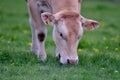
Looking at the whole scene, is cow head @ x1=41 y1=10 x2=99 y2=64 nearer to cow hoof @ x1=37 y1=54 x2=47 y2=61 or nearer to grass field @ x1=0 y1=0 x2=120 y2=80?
grass field @ x1=0 y1=0 x2=120 y2=80

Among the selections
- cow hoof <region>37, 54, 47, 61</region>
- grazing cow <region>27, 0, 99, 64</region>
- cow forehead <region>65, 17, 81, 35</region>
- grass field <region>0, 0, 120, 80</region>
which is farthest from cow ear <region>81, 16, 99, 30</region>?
cow hoof <region>37, 54, 47, 61</region>

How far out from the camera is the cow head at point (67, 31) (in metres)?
8.55

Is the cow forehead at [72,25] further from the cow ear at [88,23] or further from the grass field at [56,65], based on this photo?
the grass field at [56,65]

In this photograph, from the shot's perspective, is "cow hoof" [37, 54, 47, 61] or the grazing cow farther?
"cow hoof" [37, 54, 47, 61]

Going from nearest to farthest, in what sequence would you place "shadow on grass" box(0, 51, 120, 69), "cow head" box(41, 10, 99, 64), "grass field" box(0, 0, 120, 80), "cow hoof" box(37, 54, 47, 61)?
"grass field" box(0, 0, 120, 80) < "cow head" box(41, 10, 99, 64) < "shadow on grass" box(0, 51, 120, 69) < "cow hoof" box(37, 54, 47, 61)

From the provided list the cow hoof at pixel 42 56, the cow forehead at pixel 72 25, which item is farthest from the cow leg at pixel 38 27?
the cow forehead at pixel 72 25

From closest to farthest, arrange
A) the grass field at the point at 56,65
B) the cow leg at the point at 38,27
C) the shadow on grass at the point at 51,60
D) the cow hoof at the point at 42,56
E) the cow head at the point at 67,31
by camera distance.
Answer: the grass field at the point at 56,65 < the cow head at the point at 67,31 < the shadow on grass at the point at 51,60 < the cow hoof at the point at 42,56 < the cow leg at the point at 38,27

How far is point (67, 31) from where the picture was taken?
855 cm

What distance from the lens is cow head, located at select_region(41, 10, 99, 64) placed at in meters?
8.55

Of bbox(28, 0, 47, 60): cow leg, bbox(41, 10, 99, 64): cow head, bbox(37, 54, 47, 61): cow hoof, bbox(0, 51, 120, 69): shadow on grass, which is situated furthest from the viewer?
bbox(28, 0, 47, 60): cow leg

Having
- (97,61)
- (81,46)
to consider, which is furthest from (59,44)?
(81,46)

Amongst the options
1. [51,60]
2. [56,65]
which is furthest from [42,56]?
[56,65]

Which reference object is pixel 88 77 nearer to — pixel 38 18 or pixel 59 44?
pixel 59 44

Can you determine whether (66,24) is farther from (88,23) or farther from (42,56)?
(42,56)
